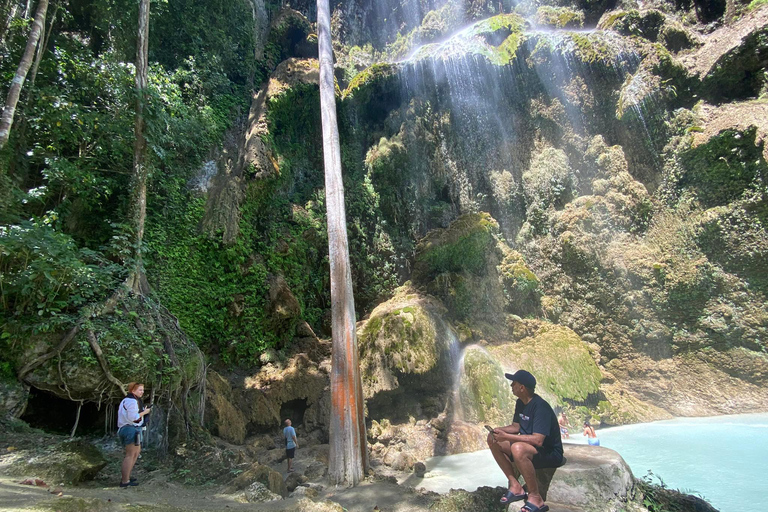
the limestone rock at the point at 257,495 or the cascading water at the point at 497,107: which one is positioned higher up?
the cascading water at the point at 497,107

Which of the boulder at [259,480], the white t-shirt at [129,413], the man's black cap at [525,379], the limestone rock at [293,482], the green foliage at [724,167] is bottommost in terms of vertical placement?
the limestone rock at [293,482]

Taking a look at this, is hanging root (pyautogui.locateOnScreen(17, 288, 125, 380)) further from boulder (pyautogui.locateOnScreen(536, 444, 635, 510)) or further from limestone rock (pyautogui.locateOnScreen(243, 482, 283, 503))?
boulder (pyautogui.locateOnScreen(536, 444, 635, 510))

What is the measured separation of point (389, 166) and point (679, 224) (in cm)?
990

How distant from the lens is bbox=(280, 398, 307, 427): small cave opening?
953 cm

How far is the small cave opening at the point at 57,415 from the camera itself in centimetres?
630

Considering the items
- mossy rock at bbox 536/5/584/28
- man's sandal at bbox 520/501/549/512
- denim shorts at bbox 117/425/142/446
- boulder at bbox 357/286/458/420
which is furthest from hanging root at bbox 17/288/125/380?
mossy rock at bbox 536/5/584/28

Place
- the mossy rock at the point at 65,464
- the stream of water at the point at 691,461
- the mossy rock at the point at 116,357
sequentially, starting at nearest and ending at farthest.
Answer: the mossy rock at the point at 65,464 < the mossy rock at the point at 116,357 < the stream of water at the point at 691,461

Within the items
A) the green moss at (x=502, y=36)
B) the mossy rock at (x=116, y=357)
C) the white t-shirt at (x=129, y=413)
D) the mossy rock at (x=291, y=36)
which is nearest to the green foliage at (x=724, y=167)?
the green moss at (x=502, y=36)

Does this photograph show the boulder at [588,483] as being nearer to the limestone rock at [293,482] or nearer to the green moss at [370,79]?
the limestone rock at [293,482]

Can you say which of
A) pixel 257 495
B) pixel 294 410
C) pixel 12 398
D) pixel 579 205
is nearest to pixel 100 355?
pixel 12 398

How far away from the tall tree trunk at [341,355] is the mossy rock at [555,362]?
606 centimetres

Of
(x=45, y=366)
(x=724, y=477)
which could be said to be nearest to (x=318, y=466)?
(x=45, y=366)

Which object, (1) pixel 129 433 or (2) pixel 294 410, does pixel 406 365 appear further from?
(1) pixel 129 433

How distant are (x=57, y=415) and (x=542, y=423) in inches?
316
